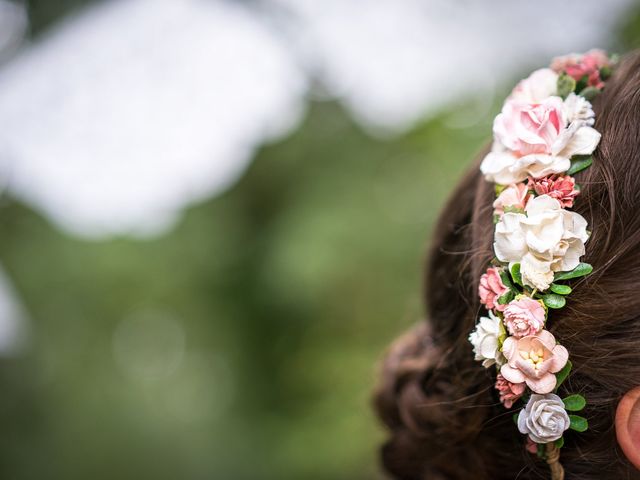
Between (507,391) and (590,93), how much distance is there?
0.67 metres

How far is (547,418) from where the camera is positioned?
1.26 metres

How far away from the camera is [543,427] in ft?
4.17

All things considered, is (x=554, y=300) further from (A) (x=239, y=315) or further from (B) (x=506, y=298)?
(A) (x=239, y=315)

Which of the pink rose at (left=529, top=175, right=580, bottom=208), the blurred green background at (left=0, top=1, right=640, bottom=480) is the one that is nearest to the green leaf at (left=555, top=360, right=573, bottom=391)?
the pink rose at (left=529, top=175, right=580, bottom=208)

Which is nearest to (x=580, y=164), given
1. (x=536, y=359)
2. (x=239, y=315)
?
(x=536, y=359)

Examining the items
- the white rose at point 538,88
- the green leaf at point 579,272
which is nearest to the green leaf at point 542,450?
the green leaf at point 579,272

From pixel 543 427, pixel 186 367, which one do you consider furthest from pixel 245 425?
pixel 543 427

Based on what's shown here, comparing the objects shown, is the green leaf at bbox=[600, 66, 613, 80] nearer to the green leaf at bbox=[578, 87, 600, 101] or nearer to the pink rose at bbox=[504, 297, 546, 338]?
the green leaf at bbox=[578, 87, 600, 101]

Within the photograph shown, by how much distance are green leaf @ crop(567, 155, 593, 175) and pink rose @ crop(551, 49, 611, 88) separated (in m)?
0.23

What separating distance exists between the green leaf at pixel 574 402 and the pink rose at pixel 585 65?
2.24 feet

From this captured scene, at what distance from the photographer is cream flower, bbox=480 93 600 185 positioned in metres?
1.32

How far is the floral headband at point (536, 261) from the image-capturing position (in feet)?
4.15

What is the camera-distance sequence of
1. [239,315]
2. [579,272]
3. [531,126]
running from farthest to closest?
[239,315]
[531,126]
[579,272]

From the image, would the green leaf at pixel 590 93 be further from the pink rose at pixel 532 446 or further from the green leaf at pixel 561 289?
the pink rose at pixel 532 446
